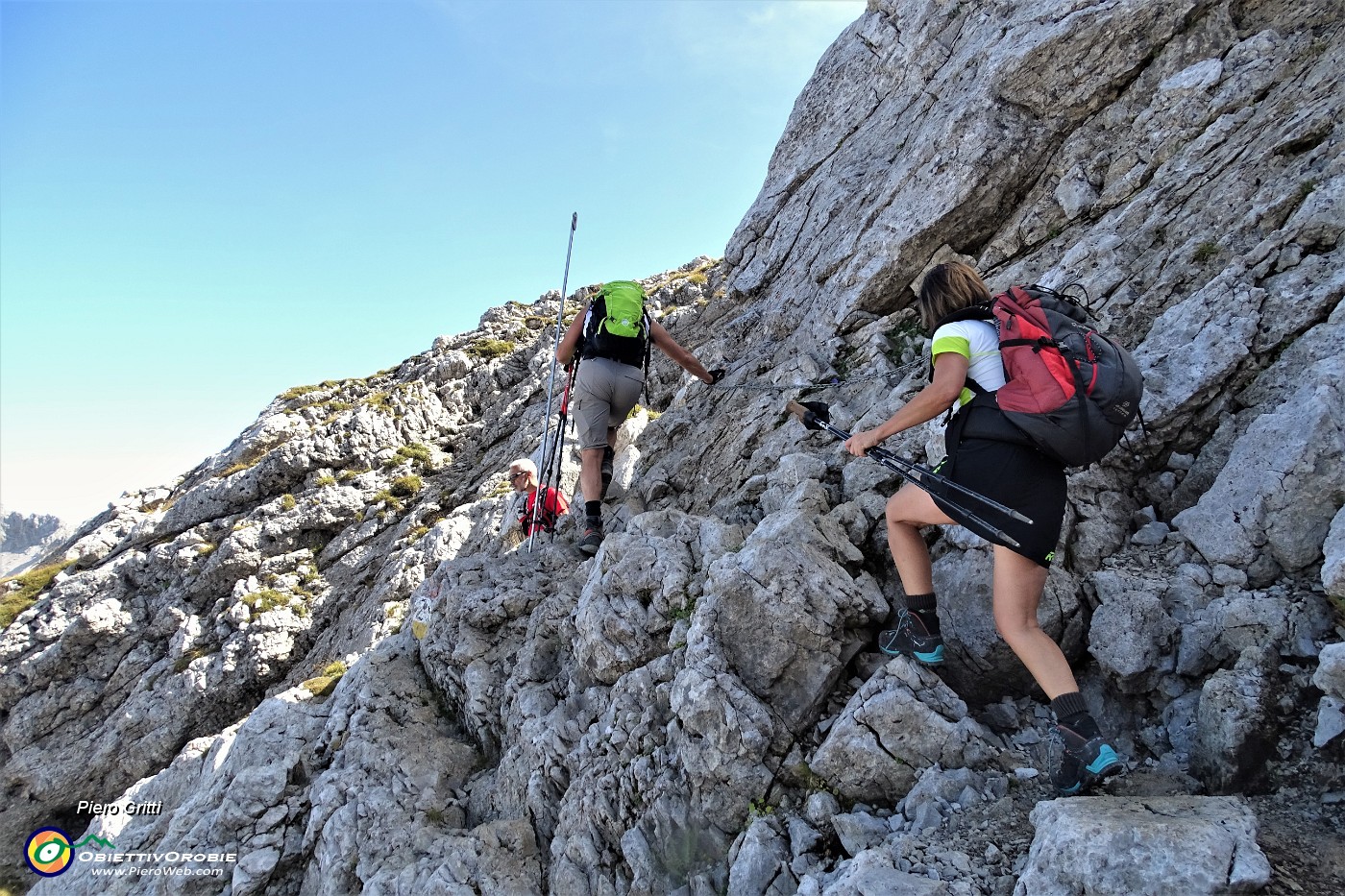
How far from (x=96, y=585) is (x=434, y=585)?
21.6m

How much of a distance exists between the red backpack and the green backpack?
21.9ft

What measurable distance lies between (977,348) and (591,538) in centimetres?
781

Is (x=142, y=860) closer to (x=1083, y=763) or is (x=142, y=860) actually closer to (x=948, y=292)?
(x=1083, y=763)

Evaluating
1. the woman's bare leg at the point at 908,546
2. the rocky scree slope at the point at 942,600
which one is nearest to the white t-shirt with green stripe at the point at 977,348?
the woman's bare leg at the point at 908,546

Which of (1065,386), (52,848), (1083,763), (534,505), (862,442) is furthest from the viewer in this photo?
(52,848)

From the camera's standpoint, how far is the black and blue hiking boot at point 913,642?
19.8 feet

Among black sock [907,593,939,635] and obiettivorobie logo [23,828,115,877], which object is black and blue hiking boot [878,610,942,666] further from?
obiettivorobie logo [23,828,115,877]

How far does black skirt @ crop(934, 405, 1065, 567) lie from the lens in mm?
5027

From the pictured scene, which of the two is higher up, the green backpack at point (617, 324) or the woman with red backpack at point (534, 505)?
the green backpack at point (617, 324)

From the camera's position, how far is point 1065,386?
→ 4875mm

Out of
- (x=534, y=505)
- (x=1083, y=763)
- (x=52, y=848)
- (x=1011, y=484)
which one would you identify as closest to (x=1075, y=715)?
(x=1083, y=763)

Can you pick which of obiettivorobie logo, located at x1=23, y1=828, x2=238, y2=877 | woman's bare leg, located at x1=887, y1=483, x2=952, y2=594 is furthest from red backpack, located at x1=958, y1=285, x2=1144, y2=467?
obiettivorobie logo, located at x1=23, y1=828, x2=238, y2=877

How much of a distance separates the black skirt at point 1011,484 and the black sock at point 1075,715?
3.41 ft

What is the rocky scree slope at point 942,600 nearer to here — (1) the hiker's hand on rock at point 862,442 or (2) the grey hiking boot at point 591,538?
(2) the grey hiking boot at point 591,538
